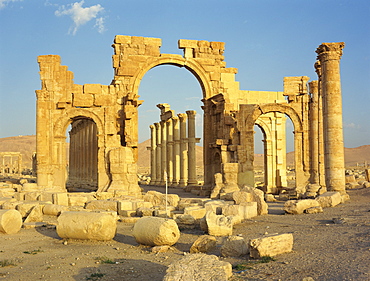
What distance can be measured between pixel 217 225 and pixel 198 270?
4.26m

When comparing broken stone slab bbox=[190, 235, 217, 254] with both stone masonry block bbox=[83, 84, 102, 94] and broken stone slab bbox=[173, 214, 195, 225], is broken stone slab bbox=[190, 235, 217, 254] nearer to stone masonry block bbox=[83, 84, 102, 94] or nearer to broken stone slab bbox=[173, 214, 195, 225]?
broken stone slab bbox=[173, 214, 195, 225]

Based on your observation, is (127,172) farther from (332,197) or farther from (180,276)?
(180,276)

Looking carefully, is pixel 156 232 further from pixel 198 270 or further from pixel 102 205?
pixel 102 205

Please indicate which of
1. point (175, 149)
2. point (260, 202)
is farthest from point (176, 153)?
point (260, 202)

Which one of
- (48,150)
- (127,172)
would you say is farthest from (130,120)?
(48,150)

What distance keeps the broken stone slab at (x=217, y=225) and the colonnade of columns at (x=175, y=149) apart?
63.6 ft

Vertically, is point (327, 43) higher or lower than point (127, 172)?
higher

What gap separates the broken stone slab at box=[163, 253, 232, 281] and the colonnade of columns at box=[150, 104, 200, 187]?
23.4 metres

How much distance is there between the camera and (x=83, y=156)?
3266 centimetres

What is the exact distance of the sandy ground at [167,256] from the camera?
20.9 feet

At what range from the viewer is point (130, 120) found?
72.2ft

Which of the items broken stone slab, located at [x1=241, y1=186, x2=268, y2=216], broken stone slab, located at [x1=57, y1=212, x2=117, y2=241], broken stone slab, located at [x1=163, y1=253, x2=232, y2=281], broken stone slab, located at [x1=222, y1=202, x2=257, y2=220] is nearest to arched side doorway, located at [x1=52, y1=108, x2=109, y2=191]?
broken stone slab, located at [x1=241, y1=186, x2=268, y2=216]

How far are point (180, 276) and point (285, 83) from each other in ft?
66.5

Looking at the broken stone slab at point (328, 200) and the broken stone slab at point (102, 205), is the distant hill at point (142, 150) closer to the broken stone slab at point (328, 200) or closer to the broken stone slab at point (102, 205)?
the broken stone slab at point (328, 200)
